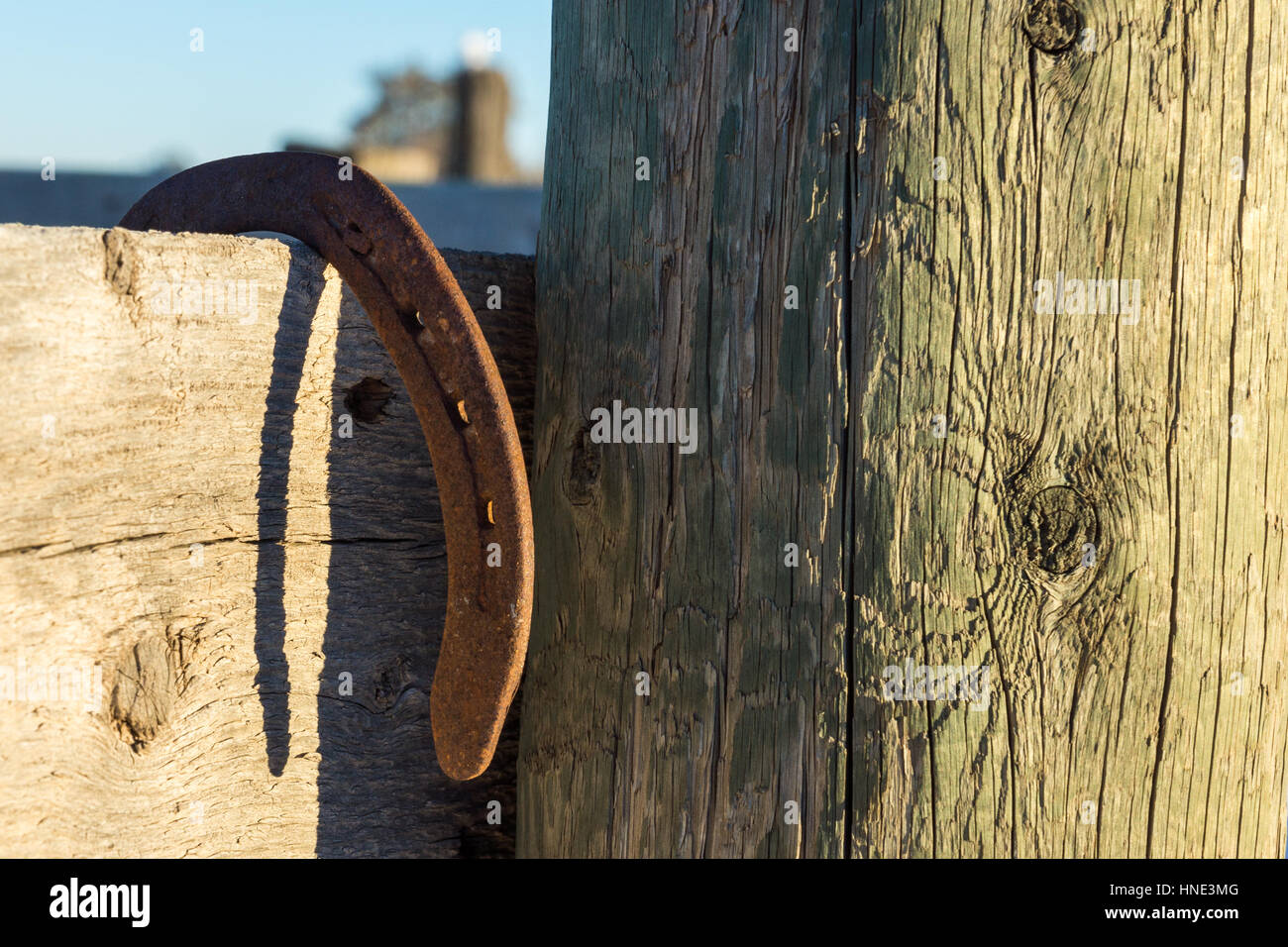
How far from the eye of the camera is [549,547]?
1587 mm

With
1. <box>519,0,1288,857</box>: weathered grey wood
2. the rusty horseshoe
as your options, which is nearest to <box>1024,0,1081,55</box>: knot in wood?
<box>519,0,1288,857</box>: weathered grey wood

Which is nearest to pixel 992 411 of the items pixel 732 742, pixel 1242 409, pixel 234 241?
pixel 1242 409

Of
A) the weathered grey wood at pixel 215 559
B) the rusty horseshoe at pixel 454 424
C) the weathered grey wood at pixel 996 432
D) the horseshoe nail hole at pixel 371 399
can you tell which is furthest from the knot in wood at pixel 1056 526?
the horseshoe nail hole at pixel 371 399

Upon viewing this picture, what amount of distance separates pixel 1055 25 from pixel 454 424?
3.21 feet

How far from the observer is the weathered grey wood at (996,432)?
49.6 inches

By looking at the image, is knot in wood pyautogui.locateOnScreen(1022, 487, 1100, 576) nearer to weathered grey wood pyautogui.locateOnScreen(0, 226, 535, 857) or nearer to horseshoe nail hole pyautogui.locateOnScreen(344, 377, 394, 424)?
weathered grey wood pyautogui.locateOnScreen(0, 226, 535, 857)

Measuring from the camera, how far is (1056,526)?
127 centimetres

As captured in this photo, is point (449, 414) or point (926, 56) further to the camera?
point (449, 414)

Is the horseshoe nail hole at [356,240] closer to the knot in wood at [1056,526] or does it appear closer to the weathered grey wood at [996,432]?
the weathered grey wood at [996,432]


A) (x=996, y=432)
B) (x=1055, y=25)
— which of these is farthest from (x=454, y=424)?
(x=1055, y=25)

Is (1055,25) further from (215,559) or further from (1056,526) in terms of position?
(215,559)
